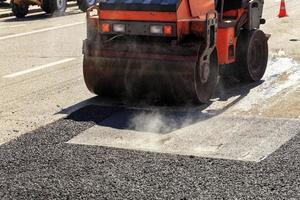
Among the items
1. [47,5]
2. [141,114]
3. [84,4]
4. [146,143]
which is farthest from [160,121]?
[84,4]

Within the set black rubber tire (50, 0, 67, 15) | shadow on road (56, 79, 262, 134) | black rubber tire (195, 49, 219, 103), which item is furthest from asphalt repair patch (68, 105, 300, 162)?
black rubber tire (50, 0, 67, 15)

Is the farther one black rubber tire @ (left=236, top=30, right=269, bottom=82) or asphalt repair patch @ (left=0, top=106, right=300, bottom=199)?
black rubber tire @ (left=236, top=30, right=269, bottom=82)

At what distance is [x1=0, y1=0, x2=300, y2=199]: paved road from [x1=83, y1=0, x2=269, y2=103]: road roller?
273mm

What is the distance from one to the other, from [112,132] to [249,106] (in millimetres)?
2035

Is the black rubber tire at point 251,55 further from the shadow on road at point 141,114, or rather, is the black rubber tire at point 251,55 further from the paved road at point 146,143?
the shadow on road at point 141,114

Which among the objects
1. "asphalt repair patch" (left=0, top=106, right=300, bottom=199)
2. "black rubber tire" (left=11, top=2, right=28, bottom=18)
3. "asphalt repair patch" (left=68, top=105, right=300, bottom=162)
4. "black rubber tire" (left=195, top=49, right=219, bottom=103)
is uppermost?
"black rubber tire" (left=11, top=2, right=28, bottom=18)

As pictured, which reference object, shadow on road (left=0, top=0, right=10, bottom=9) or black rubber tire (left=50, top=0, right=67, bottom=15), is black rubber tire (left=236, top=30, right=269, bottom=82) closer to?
black rubber tire (left=50, top=0, right=67, bottom=15)

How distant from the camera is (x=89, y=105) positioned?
796 cm

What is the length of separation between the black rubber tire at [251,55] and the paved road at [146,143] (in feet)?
0.67

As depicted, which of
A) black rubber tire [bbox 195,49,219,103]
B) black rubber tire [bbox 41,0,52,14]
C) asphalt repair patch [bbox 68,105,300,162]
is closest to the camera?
asphalt repair patch [bbox 68,105,300,162]

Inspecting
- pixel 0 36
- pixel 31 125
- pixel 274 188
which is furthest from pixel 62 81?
pixel 0 36

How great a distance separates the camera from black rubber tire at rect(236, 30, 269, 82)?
8742 millimetres

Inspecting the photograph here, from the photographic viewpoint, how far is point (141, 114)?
7426 mm

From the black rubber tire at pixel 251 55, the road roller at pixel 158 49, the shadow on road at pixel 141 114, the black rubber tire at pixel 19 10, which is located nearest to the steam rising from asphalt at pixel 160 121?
the shadow on road at pixel 141 114
